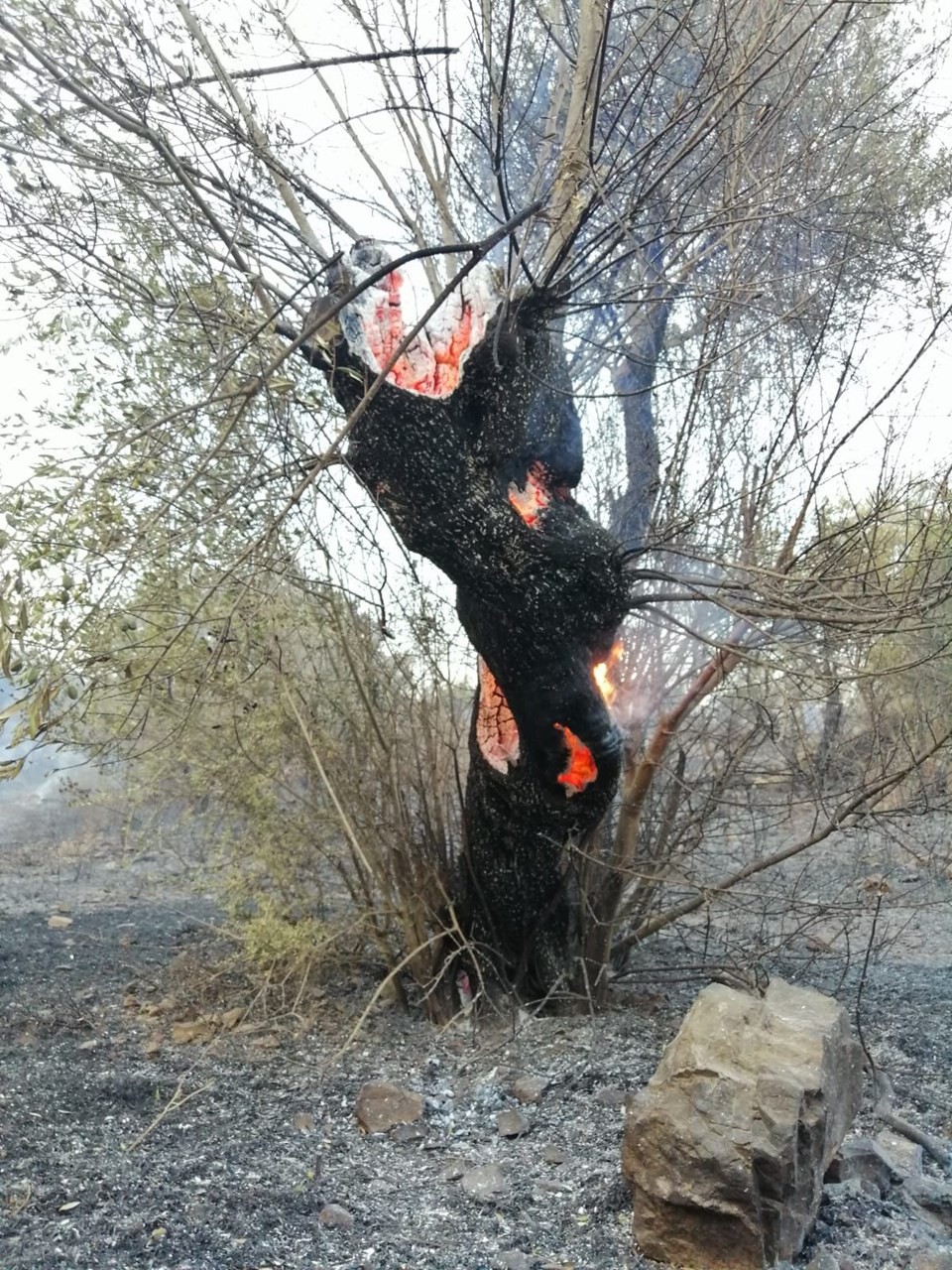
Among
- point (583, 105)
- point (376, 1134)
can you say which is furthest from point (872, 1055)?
point (583, 105)

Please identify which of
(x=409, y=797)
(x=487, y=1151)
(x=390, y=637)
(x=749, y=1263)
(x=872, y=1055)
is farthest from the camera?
(x=409, y=797)

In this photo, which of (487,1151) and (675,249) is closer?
(487,1151)

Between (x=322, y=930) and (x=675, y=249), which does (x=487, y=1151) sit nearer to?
(x=322, y=930)

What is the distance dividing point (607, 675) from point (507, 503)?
88cm

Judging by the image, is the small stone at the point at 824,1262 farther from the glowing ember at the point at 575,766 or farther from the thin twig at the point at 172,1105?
the thin twig at the point at 172,1105

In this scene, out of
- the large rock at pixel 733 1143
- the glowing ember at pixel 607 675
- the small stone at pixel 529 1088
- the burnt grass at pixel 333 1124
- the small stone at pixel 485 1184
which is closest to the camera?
the large rock at pixel 733 1143

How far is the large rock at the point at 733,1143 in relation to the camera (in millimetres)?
2713

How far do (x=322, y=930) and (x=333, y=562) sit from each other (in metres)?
1.62

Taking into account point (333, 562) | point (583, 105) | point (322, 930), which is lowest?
point (322, 930)

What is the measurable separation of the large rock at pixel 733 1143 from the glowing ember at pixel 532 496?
1.83 metres

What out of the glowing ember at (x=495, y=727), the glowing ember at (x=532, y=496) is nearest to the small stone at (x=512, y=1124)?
the glowing ember at (x=495, y=727)

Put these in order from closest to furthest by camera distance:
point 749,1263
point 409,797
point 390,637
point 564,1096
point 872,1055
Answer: point 749,1263 < point 564,1096 < point 872,1055 < point 390,637 < point 409,797

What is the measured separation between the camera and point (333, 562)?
4.49 metres

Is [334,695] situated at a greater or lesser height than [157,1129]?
greater
